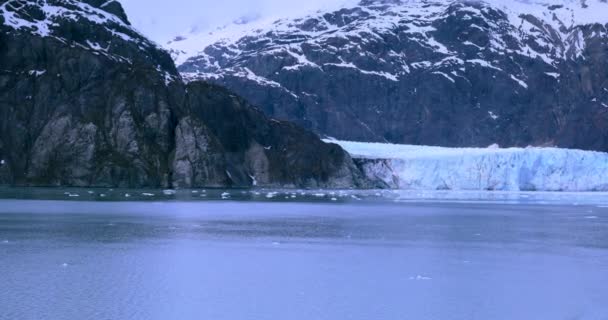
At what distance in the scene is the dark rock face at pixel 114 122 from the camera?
94.9 meters

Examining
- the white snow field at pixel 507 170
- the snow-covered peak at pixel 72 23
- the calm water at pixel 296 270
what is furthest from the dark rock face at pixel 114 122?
the calm water at pixel 296 270

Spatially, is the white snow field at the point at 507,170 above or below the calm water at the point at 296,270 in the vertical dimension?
above

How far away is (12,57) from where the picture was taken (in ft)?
347

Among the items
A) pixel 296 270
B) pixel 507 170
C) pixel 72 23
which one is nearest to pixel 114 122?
pixel 72 23

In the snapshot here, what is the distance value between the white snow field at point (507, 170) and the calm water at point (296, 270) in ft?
215

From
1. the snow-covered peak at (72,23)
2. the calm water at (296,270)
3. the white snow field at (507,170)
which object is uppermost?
the snow-covered peak at (72,23)

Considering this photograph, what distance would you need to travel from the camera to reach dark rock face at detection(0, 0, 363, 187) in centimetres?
9494

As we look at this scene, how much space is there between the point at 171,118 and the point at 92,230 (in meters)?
74.6

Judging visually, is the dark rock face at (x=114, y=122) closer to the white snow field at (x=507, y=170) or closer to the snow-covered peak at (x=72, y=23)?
the snow-covered peak at (x=72, y=23)

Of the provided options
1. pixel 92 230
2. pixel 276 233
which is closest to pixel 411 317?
pixel 276 233

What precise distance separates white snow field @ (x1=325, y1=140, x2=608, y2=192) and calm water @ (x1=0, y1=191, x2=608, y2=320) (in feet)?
215

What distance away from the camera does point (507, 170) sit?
102 meters

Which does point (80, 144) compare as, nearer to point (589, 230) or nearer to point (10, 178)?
point (10, 178)

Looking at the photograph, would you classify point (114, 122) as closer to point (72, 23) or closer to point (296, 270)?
point (72, 23)
